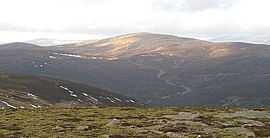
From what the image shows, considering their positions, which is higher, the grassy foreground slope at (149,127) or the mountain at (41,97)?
the grassy foreground slope at (149,127)

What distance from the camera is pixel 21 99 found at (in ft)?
371

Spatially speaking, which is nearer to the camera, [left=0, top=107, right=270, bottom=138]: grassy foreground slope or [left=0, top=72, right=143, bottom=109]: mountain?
[left=0, top=107, right=270, bottom=138]: grassy foreground slope

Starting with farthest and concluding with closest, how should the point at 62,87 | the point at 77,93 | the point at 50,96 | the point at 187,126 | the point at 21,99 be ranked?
the point at 62,87 < the point at 77,93 < the point at 50,96 < the point at 21,99 < the point at 187,126

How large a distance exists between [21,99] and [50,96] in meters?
31.5

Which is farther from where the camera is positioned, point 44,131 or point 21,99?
point 21,99

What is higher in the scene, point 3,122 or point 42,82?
point 3,122

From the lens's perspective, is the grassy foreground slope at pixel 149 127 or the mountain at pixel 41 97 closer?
the grassy foreground slope at pixel 149 127

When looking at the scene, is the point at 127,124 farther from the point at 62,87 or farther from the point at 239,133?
the point at 62,87

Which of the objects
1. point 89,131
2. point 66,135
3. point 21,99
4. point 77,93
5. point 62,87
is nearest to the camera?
point 66,135

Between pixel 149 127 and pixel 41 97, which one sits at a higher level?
pixel 149 127

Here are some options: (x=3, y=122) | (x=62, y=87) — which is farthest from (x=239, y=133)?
(x=62, y=87)

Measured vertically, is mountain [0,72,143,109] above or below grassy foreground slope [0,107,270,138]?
below

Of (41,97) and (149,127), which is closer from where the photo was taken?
(149,127)

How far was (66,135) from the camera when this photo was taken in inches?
1230
